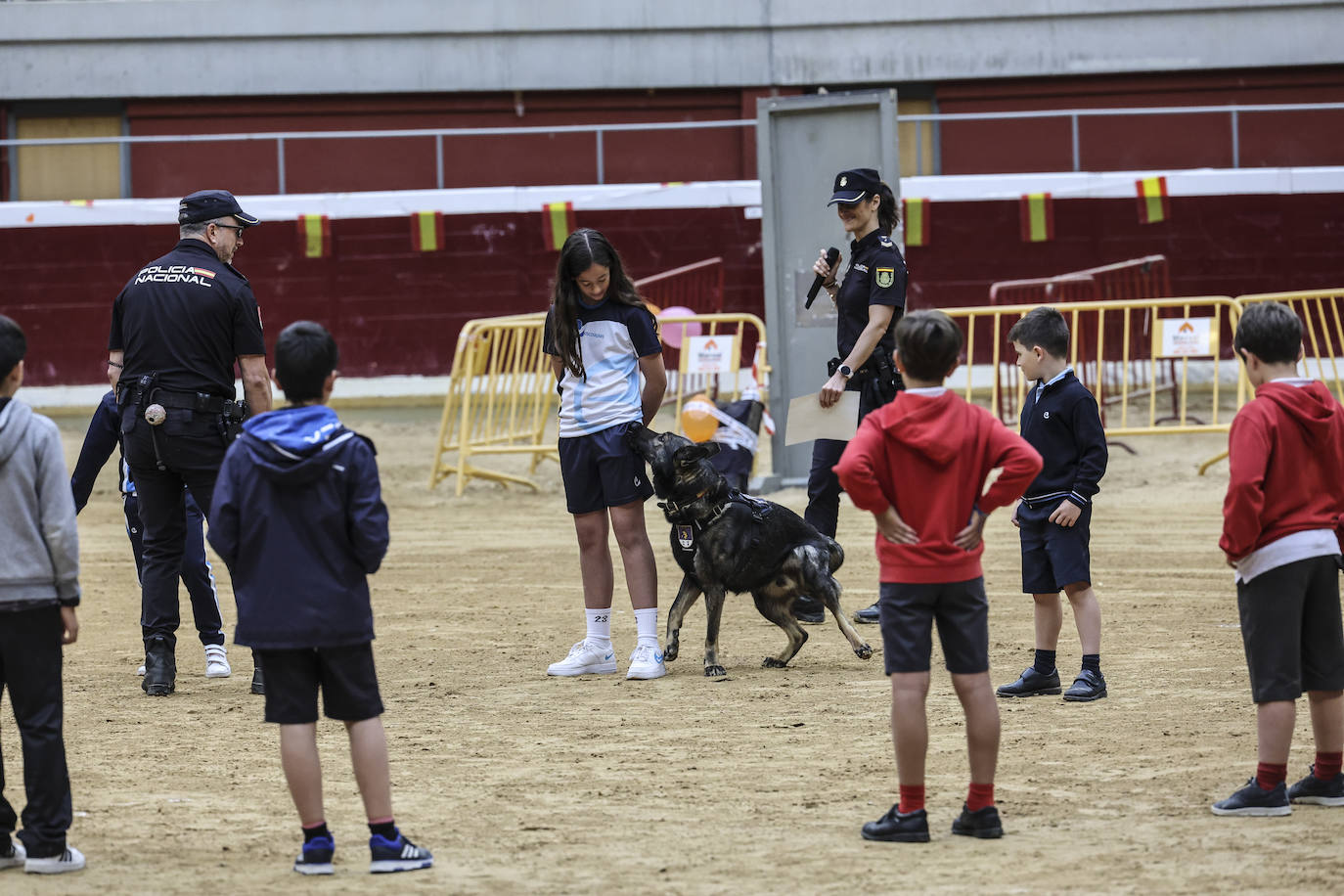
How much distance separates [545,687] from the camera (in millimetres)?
7031

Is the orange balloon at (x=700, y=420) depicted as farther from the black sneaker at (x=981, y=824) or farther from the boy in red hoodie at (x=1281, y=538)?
the black sneaker at (x=981, y=824)

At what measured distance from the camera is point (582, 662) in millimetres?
7246

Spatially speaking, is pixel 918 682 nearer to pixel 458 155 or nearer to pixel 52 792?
pixel 52 792

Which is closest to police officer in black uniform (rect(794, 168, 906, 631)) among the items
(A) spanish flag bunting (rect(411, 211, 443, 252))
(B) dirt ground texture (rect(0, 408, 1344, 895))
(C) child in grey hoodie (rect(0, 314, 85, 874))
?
(B) dirt ground texture (rect(0, 408, 1344, 895))

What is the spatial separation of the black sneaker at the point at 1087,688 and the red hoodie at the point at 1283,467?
1.79m

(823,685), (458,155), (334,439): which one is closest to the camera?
(334,439)

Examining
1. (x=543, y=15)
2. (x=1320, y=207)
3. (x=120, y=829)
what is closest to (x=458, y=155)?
(x=543, y=15)

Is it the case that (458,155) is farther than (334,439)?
Yes

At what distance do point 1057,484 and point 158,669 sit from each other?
3.83 m

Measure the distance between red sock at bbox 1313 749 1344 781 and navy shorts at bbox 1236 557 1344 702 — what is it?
0.73 ft

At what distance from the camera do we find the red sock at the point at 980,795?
464cm

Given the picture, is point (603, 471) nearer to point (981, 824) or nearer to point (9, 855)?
point (981, 824)

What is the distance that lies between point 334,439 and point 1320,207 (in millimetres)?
16028

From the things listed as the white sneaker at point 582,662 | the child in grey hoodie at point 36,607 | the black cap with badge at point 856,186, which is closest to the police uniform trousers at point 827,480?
the black cap with badge at point 856,186
